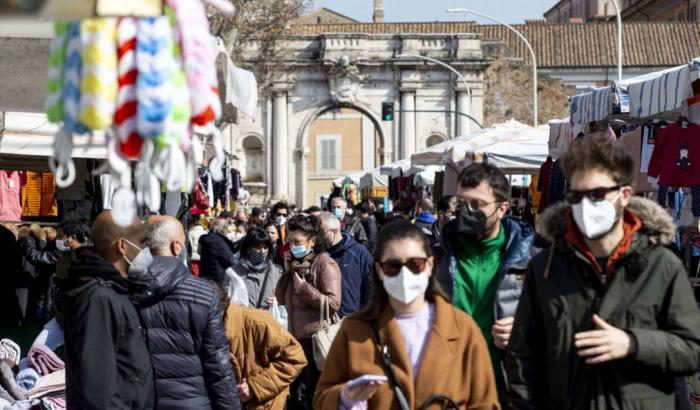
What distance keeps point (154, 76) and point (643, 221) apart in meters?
2.22

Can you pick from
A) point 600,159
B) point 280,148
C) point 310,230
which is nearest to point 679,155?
point 310,230

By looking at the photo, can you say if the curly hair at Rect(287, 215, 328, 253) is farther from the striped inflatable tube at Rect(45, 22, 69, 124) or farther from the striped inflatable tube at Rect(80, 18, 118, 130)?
the striped inflatable tube at Rect(80, 18, 118, 130)

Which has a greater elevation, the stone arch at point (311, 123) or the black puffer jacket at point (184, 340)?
the stone arch at point (311, 123)

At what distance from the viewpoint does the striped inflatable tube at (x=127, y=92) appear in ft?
10.2

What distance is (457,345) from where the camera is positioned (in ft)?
15.4

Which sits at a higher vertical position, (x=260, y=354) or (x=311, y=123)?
(x=311, y=123)

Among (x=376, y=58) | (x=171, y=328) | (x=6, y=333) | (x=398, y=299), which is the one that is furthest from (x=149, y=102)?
(x=376, y=58)

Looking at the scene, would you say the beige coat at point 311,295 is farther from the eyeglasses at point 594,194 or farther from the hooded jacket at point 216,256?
the hooded jacket at point 216,256

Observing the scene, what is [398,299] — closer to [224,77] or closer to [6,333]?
[224,77]

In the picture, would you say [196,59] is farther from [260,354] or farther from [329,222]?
[329,222]

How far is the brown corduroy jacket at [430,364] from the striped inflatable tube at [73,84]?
183 cm

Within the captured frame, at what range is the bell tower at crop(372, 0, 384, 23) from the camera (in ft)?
303

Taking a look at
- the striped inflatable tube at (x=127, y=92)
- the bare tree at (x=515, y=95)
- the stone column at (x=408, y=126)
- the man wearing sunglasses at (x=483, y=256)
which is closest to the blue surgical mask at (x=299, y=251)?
the man wearing sunglasses at (x=483, y=256)

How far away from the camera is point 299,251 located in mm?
9578
